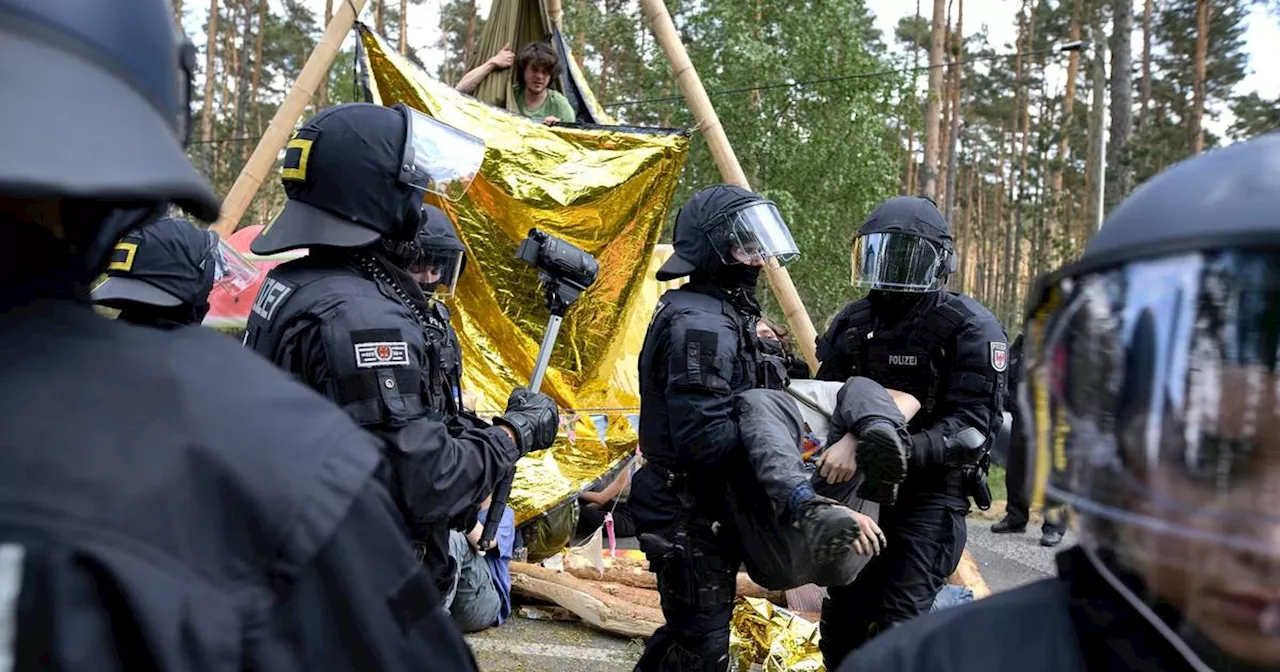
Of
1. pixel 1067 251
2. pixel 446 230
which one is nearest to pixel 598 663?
pixel 446 230

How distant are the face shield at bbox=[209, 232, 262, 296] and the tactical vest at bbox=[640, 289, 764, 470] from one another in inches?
106

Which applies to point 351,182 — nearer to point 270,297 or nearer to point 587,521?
point 270,297

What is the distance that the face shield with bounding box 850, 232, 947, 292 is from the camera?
3.96 meters

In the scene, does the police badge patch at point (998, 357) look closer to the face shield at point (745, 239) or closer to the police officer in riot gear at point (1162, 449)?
the face shield at point (745, 239)

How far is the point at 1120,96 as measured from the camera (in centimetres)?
1490

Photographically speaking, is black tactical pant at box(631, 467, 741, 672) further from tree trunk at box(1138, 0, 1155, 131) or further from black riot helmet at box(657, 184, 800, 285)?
tree trunk at box(1138, 0, 1155, 131)

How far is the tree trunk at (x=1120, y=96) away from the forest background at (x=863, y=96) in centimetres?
3

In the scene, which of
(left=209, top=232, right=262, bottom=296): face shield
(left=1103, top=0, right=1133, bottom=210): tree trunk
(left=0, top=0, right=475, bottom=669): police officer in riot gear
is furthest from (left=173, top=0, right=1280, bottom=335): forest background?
(left=0, top=0, right=475, bottom=669): police officer in riot gear

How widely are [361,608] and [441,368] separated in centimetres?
186

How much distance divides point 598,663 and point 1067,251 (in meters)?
19.6

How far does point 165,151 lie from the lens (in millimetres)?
841

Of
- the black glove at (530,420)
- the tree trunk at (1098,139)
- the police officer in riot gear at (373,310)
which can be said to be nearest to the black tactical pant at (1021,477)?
the police officer in riot gear at (373,310)

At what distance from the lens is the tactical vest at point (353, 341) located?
236 cm

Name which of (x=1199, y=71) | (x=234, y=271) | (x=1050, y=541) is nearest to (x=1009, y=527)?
(x=1050, y=541)
